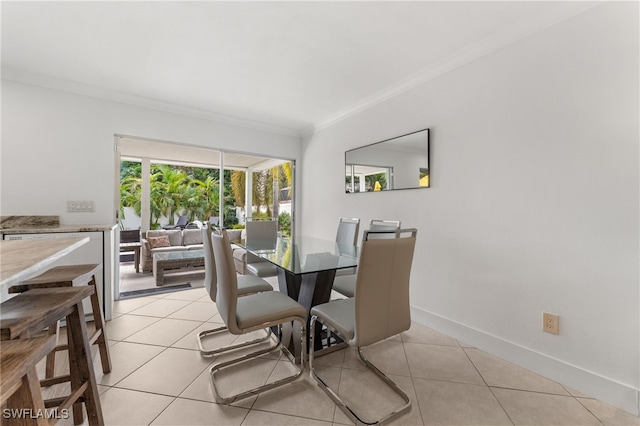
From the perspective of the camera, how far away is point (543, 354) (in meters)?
1.88

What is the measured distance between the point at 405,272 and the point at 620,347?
132 cm

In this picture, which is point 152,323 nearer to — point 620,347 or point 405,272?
point 405,272

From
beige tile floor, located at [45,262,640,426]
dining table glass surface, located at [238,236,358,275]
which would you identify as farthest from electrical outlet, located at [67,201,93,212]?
dining table glass surface, located at [238,236,358,275]

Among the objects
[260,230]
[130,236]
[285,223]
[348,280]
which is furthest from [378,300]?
[130,236]

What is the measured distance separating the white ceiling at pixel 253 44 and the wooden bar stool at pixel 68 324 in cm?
180

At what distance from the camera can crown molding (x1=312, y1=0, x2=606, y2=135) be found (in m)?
1.77

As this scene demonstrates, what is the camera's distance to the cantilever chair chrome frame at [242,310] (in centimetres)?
153

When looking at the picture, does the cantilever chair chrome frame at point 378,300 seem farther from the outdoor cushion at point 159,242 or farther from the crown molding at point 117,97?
the outdoor cushion at point 159,242

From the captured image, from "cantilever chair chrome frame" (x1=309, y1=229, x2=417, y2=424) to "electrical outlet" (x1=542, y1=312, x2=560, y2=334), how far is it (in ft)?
3.44

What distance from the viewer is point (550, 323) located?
185cm

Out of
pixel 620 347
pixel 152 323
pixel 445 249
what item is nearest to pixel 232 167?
pixel 152 323

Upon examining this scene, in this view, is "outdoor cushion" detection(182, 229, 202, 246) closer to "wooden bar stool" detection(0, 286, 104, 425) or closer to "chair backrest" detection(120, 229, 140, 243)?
"chair backrest" detection(120, 229, 140, 243)

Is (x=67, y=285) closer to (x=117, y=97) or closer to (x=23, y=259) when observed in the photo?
(x=23, y=259)

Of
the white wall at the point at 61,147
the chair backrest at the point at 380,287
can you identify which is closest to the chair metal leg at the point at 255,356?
the chair backrest at the point at 380,287
